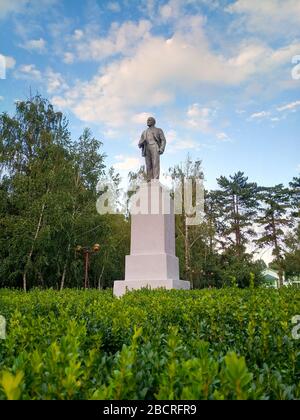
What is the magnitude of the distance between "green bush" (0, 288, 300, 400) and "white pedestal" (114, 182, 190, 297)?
666 cm

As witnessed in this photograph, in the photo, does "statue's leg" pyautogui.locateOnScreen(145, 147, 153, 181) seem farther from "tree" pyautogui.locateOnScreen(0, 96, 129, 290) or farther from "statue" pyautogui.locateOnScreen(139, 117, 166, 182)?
"tree" pyautogui.locateOnScreen(0, 96, 129, 290)

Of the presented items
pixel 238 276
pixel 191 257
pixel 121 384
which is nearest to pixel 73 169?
pixel 191 257

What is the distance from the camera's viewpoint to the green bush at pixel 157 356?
1.62 m

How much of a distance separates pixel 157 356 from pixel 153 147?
12038mm

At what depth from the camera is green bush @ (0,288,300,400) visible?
162 cm

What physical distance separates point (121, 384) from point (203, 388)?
14.0 inches

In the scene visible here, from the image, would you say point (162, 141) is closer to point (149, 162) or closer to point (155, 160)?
point (155, 160)

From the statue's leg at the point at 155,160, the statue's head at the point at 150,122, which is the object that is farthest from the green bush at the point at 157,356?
the statue's head at the point at 150,122

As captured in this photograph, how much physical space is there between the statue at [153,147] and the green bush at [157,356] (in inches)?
344

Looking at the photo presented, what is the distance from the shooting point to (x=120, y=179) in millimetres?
33688

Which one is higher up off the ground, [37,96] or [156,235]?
[37,96]

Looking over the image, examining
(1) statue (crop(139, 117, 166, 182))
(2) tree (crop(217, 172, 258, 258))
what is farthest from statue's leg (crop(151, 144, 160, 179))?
(2) tree (crop(217, 172, 258, 258))

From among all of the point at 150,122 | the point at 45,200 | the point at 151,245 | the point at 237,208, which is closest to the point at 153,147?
the point at 150,122
